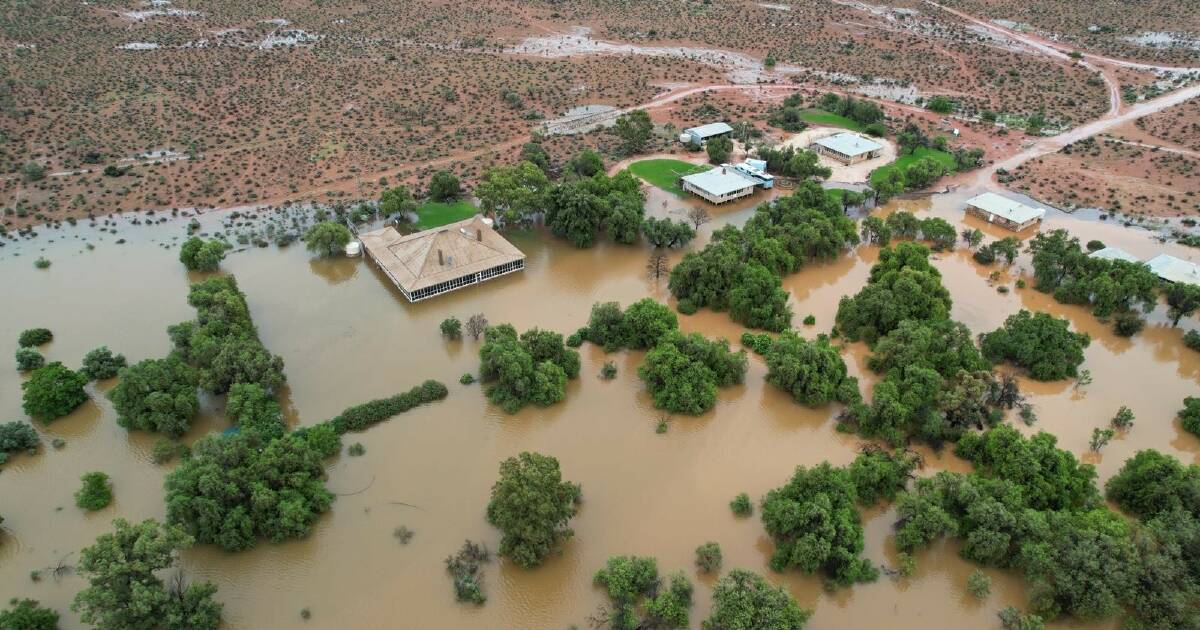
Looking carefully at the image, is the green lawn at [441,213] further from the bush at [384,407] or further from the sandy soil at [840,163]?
the sandy soil at [840,163]

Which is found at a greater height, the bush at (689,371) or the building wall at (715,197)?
the bush at (689,371)

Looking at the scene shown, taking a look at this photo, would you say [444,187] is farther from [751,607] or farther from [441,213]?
[751,607]

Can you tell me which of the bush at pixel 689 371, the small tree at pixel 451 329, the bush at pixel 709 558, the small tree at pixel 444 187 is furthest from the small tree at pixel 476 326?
the bush at pixel 709 558

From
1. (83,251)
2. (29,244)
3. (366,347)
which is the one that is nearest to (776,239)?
(366,347)

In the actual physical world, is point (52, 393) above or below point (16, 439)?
above

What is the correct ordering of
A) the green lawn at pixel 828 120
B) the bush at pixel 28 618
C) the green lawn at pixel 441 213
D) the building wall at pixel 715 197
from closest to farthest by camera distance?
the bush at pixel 28 618, the green lawn at pixel 441 213, the building wall at pixel 715 197, the green lawn at pixel 828 120

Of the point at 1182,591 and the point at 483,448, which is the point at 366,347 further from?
the point at 1182,591

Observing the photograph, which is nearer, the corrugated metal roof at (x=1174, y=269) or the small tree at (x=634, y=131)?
the corrugated metal roof at (x=1174, y=269)

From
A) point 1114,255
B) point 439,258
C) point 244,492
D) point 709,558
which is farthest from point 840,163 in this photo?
point 244,492

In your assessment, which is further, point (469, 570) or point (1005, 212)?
point (1005, 212)
